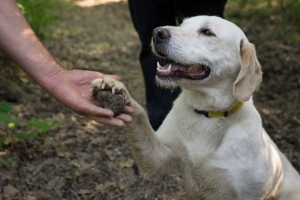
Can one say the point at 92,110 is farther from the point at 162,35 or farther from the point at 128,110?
the point at 162,35

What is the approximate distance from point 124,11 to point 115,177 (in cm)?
678

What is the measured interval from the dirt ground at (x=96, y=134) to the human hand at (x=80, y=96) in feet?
3.79

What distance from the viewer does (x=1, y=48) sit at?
7.22 ft

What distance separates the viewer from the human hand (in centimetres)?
192

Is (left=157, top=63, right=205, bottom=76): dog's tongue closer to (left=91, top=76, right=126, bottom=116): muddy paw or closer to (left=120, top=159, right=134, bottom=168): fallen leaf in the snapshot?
(left=91, top=76, right=126, bottom=116): muddy paw

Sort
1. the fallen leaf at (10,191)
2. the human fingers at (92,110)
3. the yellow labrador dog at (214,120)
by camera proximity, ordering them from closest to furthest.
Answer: the human fingers at (92,110) → the yellow labrador dog at (214,120) → the fallen leaf at (10,191)

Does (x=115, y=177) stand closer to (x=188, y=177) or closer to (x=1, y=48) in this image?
(x=188, y=177)

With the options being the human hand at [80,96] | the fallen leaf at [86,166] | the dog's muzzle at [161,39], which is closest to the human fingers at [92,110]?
the human hand at [80,96]

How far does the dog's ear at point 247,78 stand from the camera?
220 centimetres

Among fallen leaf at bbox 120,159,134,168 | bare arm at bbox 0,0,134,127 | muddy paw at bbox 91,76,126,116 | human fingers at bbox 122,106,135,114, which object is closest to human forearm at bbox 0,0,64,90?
bare arm at bbox 0,0,134,127

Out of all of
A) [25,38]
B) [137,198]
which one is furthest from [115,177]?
[25,38]

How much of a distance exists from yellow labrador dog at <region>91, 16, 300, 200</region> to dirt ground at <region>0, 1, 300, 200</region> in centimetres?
79

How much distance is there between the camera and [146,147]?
244 centimetres

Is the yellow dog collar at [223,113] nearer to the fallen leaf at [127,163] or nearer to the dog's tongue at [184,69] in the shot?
the dog's tongue at [184,69]
